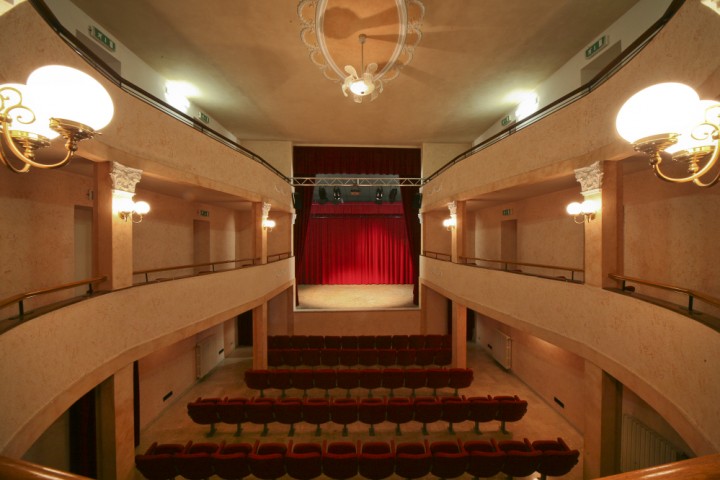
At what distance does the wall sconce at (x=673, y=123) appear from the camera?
1840mm

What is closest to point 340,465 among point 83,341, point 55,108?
point 83,341

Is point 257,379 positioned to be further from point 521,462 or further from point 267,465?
point 521,462

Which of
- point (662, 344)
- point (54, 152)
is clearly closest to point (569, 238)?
point (662, 344)

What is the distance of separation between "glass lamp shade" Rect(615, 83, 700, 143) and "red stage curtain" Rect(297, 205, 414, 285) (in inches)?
692

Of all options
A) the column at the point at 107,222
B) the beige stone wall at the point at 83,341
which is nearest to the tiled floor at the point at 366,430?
the beige stone wall at the point at 83,341

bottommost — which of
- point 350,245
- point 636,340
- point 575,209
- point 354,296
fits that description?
point 354,296

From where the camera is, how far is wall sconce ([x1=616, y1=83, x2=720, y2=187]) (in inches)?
72.4

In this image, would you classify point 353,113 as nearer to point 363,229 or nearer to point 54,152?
point 54,152

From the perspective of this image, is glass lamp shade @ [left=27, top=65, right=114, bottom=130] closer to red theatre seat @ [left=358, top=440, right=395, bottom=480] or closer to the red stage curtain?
red theatre seat @ [left=358, top=440, right=395, bottom=480]

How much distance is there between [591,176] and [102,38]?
1022 centimetres

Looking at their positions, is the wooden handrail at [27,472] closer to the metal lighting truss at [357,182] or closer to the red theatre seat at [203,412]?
the red theatre seat at [203,412]

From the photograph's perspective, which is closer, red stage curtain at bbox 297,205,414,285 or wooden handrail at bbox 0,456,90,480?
wooden handrail at bbox 0,456,90,480

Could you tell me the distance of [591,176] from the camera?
4996 mm

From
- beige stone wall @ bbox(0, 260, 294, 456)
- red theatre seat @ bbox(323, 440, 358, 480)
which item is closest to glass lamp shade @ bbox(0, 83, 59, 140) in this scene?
beige stone wall @ bbox(0, 260, 294, 456)
